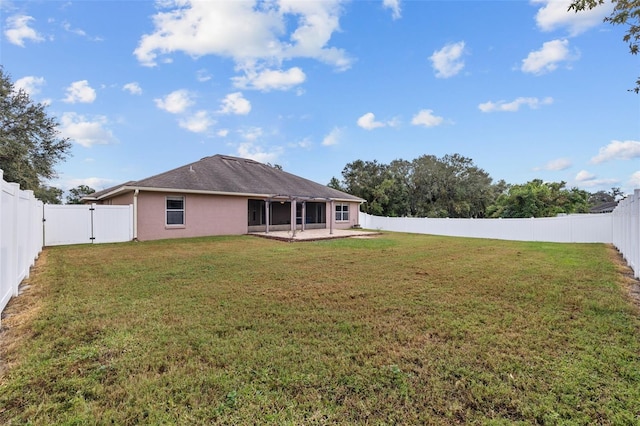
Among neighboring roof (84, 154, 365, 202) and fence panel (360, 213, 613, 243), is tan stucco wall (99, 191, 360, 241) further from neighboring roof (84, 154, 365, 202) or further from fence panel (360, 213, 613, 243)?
fence panel (360, 213, 613, 243)

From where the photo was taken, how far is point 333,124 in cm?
2066

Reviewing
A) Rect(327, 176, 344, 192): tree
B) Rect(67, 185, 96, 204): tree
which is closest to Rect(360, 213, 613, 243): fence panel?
Rect(327, 176, 344, 192): tree

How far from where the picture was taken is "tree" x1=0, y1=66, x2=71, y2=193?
15648mm

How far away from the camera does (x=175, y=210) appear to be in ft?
46.5

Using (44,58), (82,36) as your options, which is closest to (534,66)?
(82,36)

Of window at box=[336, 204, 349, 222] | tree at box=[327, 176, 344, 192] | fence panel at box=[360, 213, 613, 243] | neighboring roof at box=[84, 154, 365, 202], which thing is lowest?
fence panel at box=[360, 213, 613, 243]

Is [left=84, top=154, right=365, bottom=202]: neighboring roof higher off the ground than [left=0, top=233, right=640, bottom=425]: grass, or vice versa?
[left=84, top=154, right=365, bottom=202]: neighboring roof

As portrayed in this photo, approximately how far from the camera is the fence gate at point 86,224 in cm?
1147

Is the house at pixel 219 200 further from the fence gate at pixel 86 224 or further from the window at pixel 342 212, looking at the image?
the fence gate at pixel 86 224

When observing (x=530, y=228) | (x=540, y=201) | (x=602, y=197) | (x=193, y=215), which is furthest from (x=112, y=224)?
(x=602, y=197)

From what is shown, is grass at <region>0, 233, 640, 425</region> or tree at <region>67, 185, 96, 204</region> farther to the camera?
tree at <region>67, 185, 96, 204</region>

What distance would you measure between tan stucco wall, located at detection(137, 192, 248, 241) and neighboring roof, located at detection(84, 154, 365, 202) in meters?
0.48

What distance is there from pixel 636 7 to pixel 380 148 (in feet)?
80.2

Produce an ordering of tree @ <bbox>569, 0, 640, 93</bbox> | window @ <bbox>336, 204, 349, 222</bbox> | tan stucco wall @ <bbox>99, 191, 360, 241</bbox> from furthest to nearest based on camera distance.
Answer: window @ <bbox>336, 204, 349, 222</bbox> < tan stucco wall @ <bbox>99, 191, 360, 241</bbox> < tree @ <bbox>569, 0, 640, 93</bbox>
